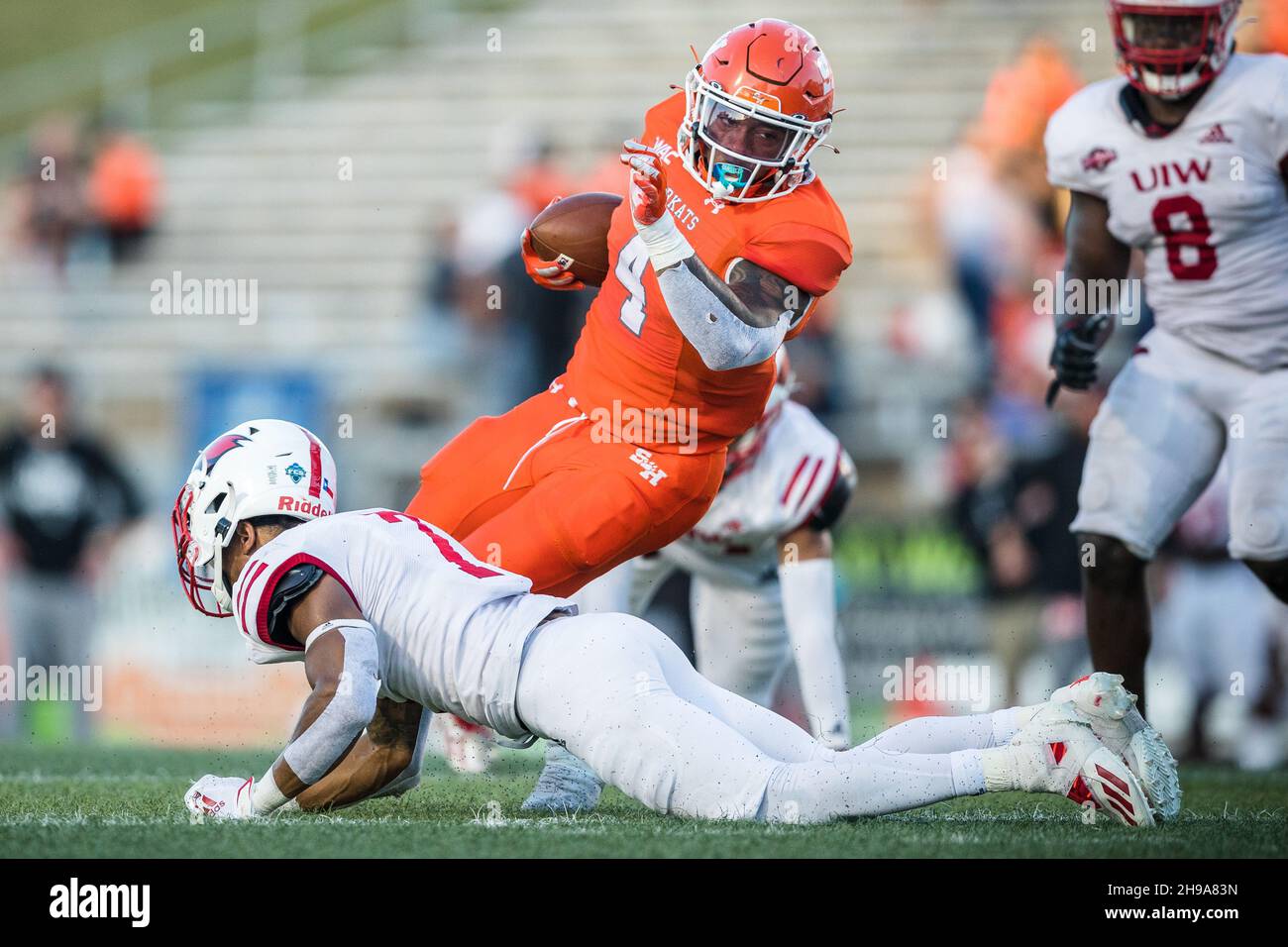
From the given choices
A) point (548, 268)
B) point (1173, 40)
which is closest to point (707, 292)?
point (548, 268)

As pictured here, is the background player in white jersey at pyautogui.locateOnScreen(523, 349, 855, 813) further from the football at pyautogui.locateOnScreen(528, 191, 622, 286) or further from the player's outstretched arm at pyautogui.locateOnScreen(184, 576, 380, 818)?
the player's outstretched arm at pyautogui.locateOnScreen(184, 576, 380, 818)

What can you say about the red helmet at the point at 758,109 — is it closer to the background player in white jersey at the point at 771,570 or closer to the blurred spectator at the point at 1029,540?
the background player in white jersey at the point at 771,570

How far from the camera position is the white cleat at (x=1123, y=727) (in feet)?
14.2

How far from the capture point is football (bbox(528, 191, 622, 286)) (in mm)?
5688

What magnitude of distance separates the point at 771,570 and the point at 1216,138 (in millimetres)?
2419

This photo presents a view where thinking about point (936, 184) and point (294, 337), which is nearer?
point (936, 184)

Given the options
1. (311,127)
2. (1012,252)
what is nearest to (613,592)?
(1012,252)

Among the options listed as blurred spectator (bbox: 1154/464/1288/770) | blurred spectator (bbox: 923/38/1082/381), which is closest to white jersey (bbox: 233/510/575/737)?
blurred spectator (bbox: 1154/464/1288/770)

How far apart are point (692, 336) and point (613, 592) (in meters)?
1.74

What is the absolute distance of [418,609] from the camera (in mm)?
4449

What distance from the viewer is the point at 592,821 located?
471cm

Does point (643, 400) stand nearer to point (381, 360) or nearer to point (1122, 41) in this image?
point (1122, 41)

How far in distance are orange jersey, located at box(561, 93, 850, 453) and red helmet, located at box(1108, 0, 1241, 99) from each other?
1.19 meters

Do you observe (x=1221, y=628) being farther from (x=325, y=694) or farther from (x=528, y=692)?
(x=325, y=694)
